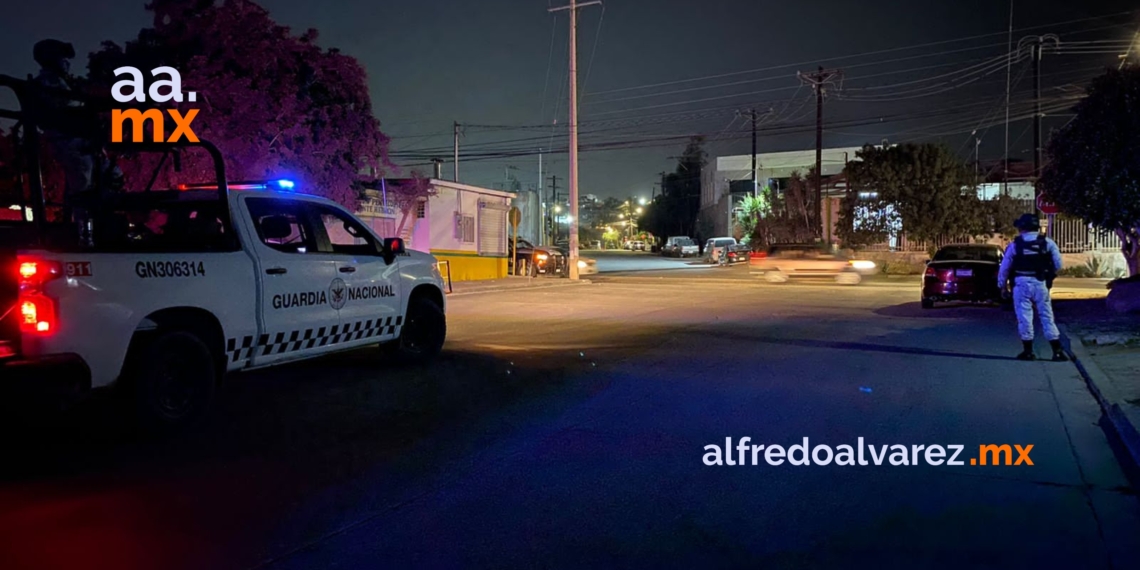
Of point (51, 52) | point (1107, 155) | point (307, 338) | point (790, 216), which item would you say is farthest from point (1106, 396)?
point (790, 216)

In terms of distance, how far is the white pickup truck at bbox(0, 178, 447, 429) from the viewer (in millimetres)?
5625

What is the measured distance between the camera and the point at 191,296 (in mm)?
6613

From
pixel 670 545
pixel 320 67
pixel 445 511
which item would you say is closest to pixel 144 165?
pixel 320 67

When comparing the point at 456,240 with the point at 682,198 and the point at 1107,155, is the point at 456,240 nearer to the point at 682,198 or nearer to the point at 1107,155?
the point at 1107,155

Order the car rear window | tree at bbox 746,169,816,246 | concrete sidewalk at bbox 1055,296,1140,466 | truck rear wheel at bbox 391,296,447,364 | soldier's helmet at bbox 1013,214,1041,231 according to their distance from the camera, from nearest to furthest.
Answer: concrete sidewalk at bbox 1055,296,1140,466
truck rear wheel at bbox 391,296,447,364
soldier's helmet at bbox 1013,214,1041,231
the car rear window
tree at bbox 746,169,816,246

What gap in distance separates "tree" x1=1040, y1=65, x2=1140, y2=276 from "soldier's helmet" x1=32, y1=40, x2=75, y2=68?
1439 centimetres

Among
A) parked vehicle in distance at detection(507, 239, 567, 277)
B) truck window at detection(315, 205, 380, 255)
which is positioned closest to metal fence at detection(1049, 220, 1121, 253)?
parked vehicle in distance at detection(507, 239, 567, 277)

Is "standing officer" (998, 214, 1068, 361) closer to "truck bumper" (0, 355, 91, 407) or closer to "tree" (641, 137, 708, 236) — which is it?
"truck bumper" (0, 355, 91, 407)

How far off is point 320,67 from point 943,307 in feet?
47.5

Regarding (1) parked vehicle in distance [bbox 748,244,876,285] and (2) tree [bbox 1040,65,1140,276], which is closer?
(2) tree [bbox 1040,65,1140,276]

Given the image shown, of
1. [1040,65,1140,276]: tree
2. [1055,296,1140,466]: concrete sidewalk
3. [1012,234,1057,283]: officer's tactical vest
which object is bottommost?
[1055,296,1140,466]: concrete sidewalk

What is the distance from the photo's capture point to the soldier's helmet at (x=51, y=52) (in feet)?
28.6

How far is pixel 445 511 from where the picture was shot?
4973 millimetres

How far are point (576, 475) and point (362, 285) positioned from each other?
13.0ft
